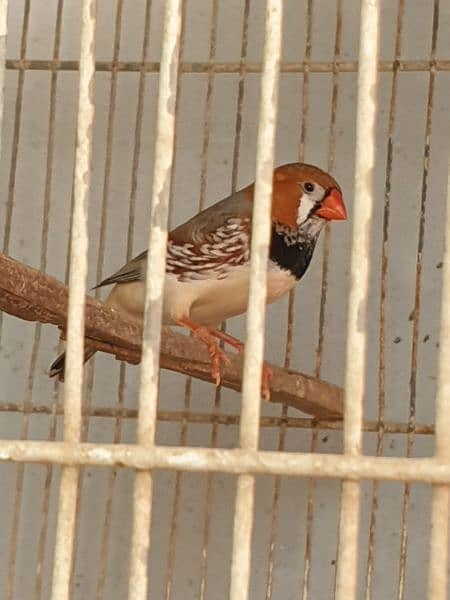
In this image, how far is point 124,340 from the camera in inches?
49.5

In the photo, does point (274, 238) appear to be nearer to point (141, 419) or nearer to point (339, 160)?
point (339, 160)

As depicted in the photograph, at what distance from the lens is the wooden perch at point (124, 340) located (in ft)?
3.66

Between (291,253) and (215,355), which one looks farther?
(291,253)

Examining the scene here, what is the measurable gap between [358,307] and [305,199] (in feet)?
3.71

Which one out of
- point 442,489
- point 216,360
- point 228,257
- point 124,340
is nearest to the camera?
point 442,489

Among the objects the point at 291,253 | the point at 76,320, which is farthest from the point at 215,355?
the point at 76,320

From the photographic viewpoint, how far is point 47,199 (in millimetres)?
2049

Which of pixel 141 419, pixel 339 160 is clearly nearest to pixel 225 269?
pixel 339 160

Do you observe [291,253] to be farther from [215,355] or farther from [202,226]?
[215,355]

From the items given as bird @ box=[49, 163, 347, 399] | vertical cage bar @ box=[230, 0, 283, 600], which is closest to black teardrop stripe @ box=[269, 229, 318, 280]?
bird @ box=[49, 163, 347, 399]

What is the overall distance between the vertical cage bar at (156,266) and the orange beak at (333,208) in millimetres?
1091

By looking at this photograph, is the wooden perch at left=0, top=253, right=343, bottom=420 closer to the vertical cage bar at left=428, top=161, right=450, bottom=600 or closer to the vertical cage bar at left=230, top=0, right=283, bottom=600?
the vertical cage bar at left=230, top=0, right=283, bottom=600

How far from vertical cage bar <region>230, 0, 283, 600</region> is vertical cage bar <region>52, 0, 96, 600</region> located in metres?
0.12

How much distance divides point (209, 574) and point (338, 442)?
1.14 feet
